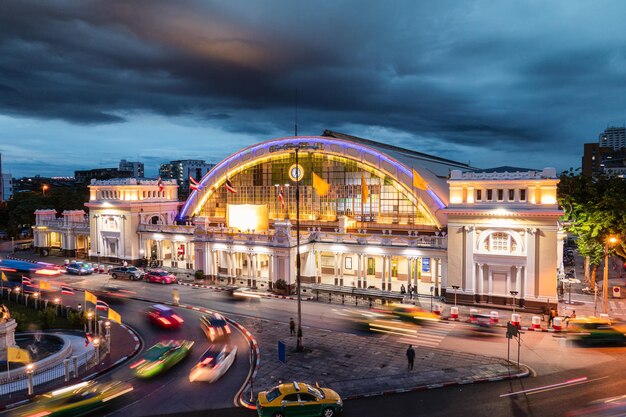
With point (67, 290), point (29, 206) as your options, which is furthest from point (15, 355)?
point (29, 206)

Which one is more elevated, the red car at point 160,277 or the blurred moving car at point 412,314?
the red car at point 160,277

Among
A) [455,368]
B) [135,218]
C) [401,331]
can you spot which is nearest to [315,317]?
[401,331]

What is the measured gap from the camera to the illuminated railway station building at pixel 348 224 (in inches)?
1569

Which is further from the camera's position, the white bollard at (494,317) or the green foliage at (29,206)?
the green foliage at (29,206)

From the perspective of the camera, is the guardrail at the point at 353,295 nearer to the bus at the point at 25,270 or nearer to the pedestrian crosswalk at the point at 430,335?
the pedestrian crosswalk at the point at 430,335

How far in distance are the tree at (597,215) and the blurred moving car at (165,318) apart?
39.2 m

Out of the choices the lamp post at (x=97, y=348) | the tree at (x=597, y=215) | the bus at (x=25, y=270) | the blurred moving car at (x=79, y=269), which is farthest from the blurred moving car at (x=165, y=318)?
the tree at (x=597, y=215)

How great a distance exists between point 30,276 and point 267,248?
31929 millimetres

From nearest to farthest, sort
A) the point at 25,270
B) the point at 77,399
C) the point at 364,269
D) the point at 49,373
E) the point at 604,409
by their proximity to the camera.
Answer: the point at 604,409
the point at 77,399
the point at 49,373
the point at 364,269
the point at 25,270

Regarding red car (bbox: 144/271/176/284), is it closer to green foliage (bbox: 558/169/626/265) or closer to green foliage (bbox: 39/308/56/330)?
green foliage (bbox: 39/308/56/330)

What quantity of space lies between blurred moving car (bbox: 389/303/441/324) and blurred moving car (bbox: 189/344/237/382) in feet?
51.4

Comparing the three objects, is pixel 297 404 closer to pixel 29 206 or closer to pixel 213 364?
pixel 213 364

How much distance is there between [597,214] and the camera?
147 feet

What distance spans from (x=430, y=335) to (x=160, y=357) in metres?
18.9
